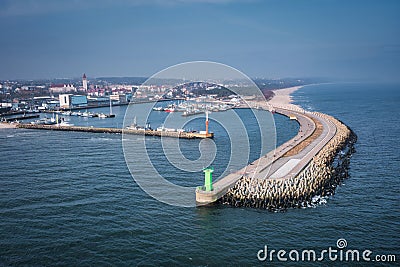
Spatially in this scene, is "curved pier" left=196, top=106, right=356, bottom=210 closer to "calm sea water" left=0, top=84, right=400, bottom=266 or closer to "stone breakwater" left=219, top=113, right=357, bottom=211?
"stone breakwater" left=219, top=113, right=357, bottom=211

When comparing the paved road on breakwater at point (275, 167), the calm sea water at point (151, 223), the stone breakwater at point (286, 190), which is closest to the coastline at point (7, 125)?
the calm sea water at point (151, 223)

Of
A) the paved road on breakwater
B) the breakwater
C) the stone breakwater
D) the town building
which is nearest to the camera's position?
the stone breakwater

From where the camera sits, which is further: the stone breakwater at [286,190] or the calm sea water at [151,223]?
the stone breakwater at [286,190]

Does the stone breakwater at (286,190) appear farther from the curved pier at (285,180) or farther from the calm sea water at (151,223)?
the calm sea water at (151,223)

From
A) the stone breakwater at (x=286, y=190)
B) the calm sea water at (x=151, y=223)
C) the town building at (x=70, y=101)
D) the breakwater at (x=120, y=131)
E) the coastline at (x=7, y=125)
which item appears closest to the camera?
the calm sea water at (x=151, y=223)

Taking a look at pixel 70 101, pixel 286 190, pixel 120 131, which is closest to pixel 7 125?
pixel 120 131

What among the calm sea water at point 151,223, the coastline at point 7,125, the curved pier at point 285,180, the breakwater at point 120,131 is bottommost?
the calm sea water at point 151,223

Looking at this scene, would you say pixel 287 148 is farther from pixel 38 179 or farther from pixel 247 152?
pixel 38 179

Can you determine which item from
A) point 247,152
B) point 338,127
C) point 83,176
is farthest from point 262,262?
point 338,127

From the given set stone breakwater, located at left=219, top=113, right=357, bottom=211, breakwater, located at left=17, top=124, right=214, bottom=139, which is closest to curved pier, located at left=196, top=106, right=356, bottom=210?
stone breakwater, located at left=219, top=113, right=357, bottom=211
